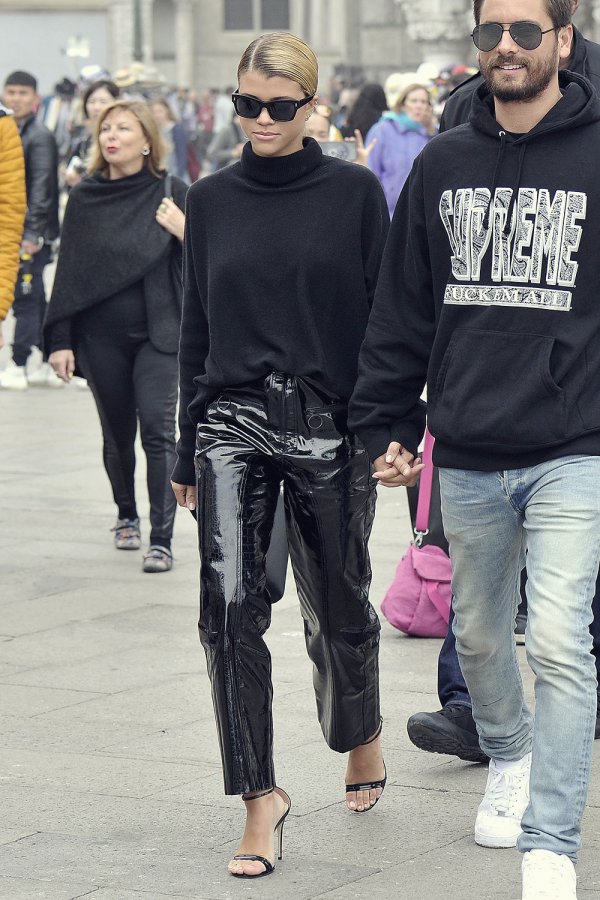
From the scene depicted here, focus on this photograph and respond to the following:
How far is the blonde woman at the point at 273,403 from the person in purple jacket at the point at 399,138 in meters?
7.67

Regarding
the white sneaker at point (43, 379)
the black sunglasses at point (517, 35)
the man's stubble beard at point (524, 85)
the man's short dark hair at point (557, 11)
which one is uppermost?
the man's short dark hair at point (557, 11)

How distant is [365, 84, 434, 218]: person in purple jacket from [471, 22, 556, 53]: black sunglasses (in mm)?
7985

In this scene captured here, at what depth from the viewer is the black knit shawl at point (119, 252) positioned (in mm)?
7738

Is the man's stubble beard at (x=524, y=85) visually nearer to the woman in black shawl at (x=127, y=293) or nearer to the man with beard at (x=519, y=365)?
the man with beard at (x=519, y=365)

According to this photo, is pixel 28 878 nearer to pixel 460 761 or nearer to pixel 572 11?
pixel 460 761

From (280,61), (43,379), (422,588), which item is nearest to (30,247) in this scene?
(43,379)

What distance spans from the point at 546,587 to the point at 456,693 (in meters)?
1.21

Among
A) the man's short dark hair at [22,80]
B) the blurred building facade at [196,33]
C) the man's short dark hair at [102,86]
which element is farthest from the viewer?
the blurred building facade at [196,33]

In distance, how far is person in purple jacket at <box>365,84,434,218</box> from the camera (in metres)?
12.1

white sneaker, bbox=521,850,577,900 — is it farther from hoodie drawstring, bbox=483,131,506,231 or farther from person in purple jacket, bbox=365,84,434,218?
person in purple jacket, bbox=365,84,434,218

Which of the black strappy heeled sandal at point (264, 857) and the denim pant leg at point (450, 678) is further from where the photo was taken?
the denim pant leg at point (450, 678)

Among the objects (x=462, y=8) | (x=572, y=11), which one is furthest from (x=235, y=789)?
(x=462, y=8)

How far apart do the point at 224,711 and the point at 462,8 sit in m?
47.4

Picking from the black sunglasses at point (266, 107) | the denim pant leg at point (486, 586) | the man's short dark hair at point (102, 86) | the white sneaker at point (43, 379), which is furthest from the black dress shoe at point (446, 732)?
the white sneaker at point (43, 379)
